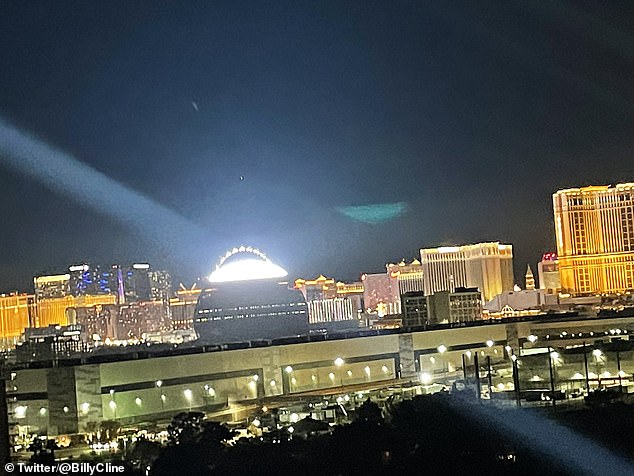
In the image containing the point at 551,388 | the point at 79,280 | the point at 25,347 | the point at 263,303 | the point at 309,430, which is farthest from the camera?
the point at 79,280

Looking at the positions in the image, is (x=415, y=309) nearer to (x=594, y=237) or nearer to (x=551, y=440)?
(x=594, y=237)

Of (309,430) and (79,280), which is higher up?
(79,280)

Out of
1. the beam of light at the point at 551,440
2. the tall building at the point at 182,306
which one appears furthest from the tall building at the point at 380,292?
the beam of light at the point at 551,440

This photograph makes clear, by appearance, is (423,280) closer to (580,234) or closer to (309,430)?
(580,234)

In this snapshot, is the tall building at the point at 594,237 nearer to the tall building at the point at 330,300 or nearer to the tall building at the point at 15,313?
the tall building at the point at 330,300

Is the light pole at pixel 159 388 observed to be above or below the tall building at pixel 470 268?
below

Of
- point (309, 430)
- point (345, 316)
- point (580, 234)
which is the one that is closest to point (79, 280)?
point (345, 316)

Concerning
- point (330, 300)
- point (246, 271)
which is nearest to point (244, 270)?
point (246, 271)

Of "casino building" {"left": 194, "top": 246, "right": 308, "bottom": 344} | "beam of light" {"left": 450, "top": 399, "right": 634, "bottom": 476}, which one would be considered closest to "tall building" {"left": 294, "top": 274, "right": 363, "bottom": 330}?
"casino building" {"left": 194, "top": 246, "right": 308, "bottom": 344}
